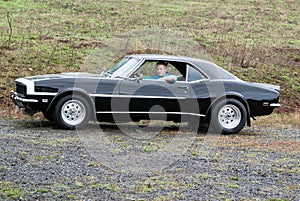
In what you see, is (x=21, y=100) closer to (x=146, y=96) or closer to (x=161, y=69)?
(x=146, y=96)

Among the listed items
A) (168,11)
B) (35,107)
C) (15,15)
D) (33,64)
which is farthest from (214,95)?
(168,11)

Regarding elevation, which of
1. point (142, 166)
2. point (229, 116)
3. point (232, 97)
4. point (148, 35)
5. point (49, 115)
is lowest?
point (142, 166)

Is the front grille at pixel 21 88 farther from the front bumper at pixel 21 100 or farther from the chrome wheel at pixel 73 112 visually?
the chrome wheel at pixel 73 112

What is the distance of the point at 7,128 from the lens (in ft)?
41.7

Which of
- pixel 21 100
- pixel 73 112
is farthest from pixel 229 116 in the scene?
pixel 21 100

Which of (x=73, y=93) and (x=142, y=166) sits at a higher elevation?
(x=73, y=93)

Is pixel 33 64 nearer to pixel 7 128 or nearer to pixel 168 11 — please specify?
pixel 7 128

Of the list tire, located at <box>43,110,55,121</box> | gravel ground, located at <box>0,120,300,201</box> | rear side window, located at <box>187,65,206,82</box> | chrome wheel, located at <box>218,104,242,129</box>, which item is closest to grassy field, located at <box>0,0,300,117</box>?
tire, located at <box>43,110,55,121</box>

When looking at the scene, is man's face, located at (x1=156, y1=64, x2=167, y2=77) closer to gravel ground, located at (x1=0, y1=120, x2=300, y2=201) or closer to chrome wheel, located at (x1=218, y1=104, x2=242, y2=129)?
gravel ground, located at (x1=0, y1=120, x2=300, y2=201)

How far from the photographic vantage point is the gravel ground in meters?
7.92

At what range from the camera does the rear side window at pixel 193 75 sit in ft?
44.0

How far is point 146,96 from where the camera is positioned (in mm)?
12961

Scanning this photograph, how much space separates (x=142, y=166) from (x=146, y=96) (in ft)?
11.7

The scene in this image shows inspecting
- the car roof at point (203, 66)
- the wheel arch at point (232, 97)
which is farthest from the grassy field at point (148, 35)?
the wheel arch at point (232, 97)
